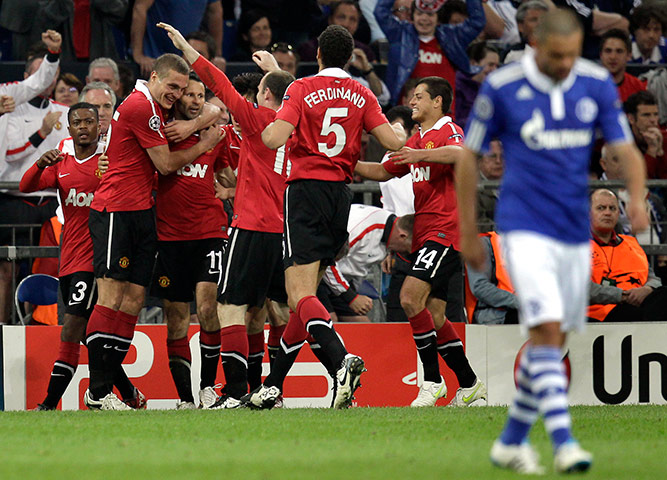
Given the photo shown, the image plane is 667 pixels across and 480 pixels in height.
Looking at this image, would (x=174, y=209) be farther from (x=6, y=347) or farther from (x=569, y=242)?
(x=569, y=242)

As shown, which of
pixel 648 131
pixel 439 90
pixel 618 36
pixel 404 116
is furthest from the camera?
pixel 618 36

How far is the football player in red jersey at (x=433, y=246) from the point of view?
887 centimetres

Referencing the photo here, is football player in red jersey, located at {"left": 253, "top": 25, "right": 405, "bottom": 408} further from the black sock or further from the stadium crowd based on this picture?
the black sock

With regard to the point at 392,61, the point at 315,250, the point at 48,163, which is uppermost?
the point at 392,61

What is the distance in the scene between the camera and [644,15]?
604 inches

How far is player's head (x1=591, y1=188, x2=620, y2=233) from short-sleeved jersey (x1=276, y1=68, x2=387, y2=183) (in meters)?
3.12

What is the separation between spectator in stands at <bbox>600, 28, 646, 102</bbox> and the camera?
13820 millimetres

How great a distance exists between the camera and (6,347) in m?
9.77

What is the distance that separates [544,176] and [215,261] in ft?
14.0

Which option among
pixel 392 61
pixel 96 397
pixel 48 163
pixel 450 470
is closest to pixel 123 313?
pixel 96 397

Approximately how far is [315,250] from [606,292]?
137 inches

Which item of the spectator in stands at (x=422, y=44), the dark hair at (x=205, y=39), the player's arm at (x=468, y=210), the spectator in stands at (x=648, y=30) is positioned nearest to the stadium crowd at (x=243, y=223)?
the player's arm at (x=468, y=210)

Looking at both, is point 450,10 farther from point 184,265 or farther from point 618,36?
point 184,265

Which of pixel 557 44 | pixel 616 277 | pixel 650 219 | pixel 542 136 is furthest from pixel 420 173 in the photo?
pixel 557 44
